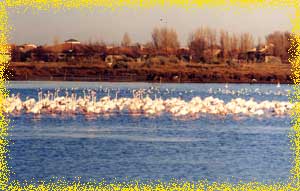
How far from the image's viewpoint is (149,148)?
1371 centimetres

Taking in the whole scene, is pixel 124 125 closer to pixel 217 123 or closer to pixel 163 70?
pixel 217 123

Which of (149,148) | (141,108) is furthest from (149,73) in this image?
(149,148)

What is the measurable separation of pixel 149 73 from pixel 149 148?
32.6 metres

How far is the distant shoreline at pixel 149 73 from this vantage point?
44.0 m


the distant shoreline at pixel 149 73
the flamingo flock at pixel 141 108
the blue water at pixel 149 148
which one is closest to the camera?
the blue water at pixel 149 148

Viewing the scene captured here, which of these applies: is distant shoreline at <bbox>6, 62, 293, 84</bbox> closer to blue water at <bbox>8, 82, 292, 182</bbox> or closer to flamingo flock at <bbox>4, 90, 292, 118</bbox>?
flamingo flock at <bbox>4, 90, 292, 118</bbox>

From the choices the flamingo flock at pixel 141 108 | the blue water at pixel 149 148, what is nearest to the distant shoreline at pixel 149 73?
the flamingo flock at pixel 141 108

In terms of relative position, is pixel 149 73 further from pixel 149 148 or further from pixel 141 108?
pixel 149 148

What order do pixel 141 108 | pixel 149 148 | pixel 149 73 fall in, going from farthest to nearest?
1. pixel 149 73
2. pixel 141 108
3. pixel 149 148

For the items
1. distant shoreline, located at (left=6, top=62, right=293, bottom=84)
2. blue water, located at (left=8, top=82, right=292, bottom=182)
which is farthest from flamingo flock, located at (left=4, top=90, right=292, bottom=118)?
distant shoreline, located at (left=6, top=62, right=293, bottom=84)

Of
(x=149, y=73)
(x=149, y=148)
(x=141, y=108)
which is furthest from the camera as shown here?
(x=149, y=73)

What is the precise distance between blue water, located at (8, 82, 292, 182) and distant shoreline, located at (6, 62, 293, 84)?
24533mm

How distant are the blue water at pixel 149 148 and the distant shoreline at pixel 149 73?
Result: 2453cm

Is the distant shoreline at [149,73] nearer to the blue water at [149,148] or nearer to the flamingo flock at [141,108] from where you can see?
the flamingo flock at [141,108]
